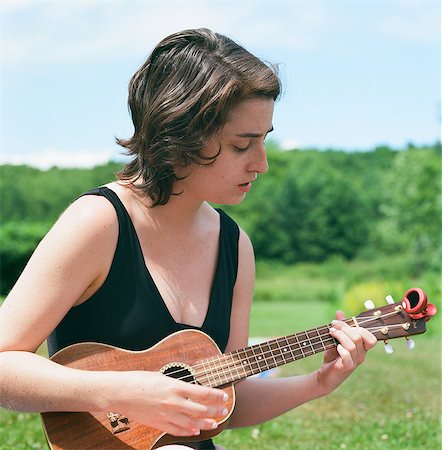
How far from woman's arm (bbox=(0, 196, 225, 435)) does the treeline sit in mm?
30200

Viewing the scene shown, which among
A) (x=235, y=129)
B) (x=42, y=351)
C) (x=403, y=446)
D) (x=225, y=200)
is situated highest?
(x=235, y=129)

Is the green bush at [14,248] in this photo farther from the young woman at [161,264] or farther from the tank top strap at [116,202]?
the tank top strap at [116,202]

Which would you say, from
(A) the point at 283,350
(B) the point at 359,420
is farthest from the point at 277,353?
(B) the point at 359,420

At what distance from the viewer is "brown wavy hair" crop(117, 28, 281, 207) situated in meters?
2.37

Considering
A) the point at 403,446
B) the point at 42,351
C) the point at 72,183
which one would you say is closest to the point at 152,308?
the point at 403,446

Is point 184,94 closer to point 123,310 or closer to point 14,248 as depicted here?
point 123,310

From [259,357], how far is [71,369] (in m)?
0.62

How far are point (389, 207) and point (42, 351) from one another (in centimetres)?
3304

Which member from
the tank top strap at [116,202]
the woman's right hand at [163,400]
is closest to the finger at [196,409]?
the woman's right hand at [163,400]

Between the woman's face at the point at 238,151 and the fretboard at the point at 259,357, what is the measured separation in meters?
0.48

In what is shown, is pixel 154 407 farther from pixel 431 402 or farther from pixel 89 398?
pixel 431 402

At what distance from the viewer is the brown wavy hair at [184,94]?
7.76ft

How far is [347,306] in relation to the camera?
52.3 feet

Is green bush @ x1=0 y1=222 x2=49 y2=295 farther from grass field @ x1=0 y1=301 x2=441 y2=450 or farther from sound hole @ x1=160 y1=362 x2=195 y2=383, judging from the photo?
sound hole @ x1=160 y1=362 x2=195 y2=383
